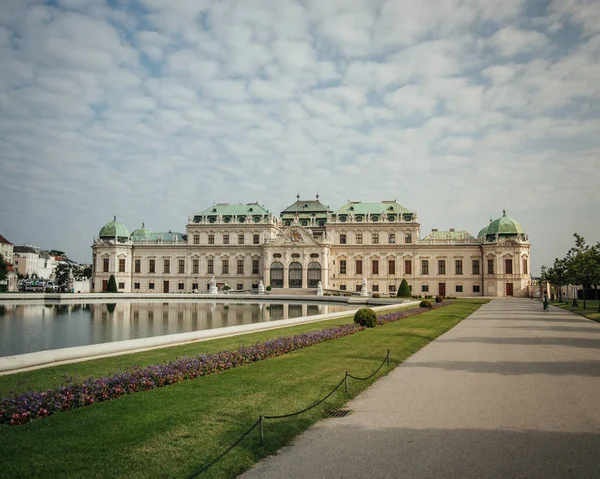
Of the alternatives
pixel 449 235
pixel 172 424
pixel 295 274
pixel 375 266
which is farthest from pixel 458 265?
pixel 172 424

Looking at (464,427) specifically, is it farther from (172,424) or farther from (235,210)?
(235,210)

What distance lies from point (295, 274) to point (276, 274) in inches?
126

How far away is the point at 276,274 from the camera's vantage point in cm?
8581

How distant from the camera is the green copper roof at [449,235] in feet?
279

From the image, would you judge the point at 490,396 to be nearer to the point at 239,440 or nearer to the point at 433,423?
the point at 433,423

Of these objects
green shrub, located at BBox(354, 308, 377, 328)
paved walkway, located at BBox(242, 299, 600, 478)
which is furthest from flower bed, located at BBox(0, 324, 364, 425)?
green shrub, located at BBox(354, 308, 377, 328)

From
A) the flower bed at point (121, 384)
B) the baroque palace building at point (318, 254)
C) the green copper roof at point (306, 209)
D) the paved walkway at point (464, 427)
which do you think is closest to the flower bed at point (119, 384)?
the flower bed at point (121, 384)

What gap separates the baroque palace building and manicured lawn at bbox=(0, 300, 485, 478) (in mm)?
66329

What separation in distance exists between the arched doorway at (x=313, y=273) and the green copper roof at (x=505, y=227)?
27700 mm

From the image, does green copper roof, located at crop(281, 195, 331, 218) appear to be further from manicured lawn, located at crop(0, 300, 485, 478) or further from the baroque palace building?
manicured lawn, located at crop(0, 300, 485, 478)

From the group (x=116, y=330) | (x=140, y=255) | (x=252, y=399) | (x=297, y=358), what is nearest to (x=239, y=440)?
(x=252, y=399)

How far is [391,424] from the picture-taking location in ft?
32.1

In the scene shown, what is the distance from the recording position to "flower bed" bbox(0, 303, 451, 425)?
9.61 m

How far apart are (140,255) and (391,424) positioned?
3421 inches
